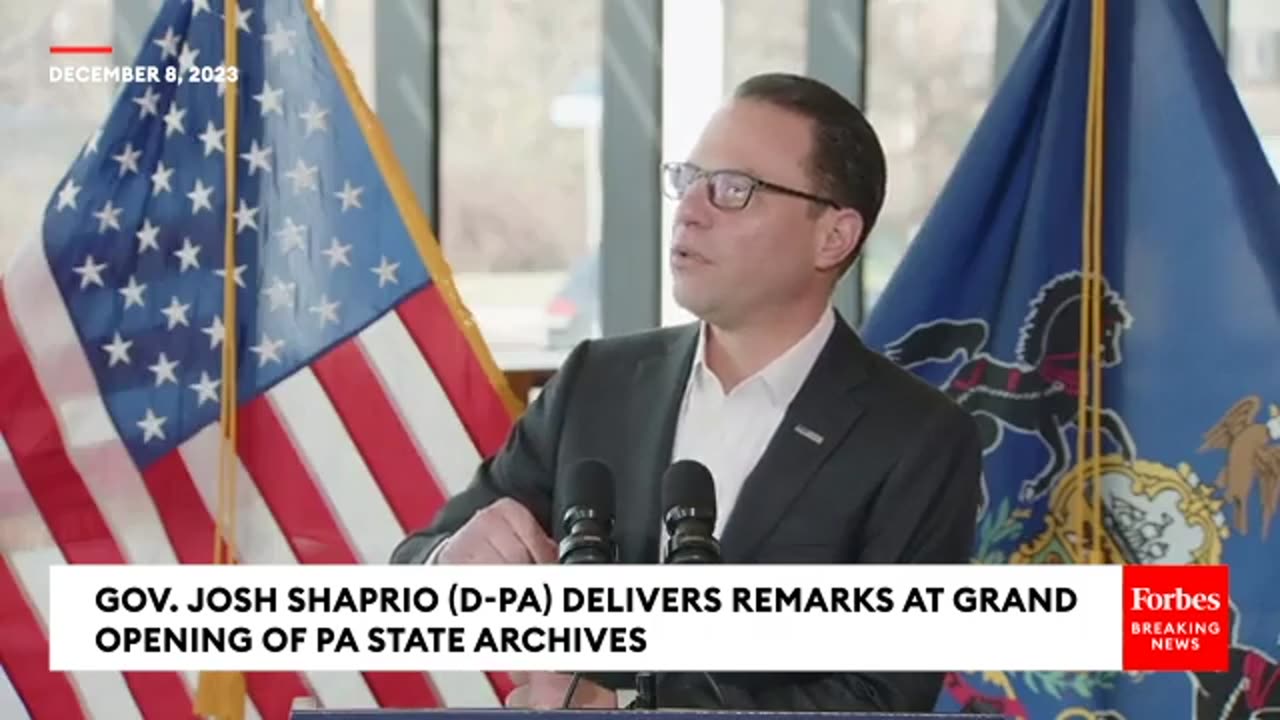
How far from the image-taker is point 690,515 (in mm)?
1521

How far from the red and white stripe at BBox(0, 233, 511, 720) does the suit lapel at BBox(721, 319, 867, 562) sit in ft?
1.59

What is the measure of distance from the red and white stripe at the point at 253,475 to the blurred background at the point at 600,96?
0.28 meters

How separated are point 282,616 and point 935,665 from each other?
81 centimetres

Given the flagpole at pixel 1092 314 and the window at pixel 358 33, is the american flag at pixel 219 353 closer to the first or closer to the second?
the window at pixel 358 33

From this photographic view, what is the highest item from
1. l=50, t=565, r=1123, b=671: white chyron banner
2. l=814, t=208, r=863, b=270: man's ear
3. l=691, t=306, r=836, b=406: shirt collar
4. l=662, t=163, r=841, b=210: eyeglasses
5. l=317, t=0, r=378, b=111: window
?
l=317, t=0, r=378, b=111: window

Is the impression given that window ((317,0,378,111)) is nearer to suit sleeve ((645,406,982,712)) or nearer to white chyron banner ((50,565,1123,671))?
white chyron banner ((50,565,1123,671))

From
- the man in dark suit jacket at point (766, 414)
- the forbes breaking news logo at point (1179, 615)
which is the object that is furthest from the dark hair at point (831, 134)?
the forbes breaking news logo at point (1179, 615)

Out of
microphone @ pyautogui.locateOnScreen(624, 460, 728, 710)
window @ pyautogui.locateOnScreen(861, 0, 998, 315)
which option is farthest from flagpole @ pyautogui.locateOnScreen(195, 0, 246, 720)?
window @ pyautogui.locateOnScreen(861, 0, 998, 315)

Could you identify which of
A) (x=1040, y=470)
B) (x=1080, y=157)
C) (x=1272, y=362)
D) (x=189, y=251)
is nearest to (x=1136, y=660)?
(x=1040, y=470)

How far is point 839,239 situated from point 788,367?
154mm

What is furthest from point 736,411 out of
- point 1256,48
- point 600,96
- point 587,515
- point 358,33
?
point 1256,48

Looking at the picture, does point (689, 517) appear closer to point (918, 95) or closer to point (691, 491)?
point (691, 491)

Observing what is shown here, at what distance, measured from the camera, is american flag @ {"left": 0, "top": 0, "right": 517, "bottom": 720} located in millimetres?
2188

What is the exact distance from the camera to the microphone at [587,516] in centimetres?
149
